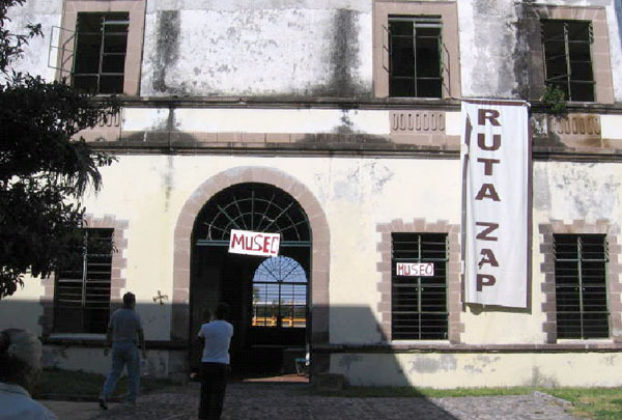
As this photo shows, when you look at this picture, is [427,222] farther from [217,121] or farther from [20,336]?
Result: [20,336]

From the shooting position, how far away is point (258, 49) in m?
13.2

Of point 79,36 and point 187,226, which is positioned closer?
point 187,226

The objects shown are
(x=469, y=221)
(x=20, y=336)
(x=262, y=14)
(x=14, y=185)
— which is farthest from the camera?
(x=262, y=14)

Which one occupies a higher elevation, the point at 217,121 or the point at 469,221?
the point at 217,121

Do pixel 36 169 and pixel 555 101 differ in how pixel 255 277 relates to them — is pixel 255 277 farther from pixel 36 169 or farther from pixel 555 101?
pixel 36 169

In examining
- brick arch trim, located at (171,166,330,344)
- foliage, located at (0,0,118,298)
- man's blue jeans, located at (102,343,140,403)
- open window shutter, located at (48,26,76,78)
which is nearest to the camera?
foliage, located at (0,0,118,298)

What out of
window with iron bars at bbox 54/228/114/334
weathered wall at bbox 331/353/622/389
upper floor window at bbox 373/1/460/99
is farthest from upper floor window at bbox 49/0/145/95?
weathered wall at bbox 331/353/622/389

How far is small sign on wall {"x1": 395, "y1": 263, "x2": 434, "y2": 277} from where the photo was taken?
12430 mm

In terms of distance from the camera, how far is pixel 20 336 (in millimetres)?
2957

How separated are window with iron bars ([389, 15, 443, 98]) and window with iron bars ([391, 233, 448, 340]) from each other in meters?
2.91

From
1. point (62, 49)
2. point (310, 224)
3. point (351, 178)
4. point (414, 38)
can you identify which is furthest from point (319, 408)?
point (62, 49)

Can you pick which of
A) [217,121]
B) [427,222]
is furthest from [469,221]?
[217,121]

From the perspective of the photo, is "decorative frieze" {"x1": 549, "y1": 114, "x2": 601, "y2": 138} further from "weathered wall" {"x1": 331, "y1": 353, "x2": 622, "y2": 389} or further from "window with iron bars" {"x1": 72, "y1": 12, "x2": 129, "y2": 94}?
"window with iron bars" {"x1": 72, "y1": 12, "x2": 129, "y2": 94}

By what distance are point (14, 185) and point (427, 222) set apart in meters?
8.28
